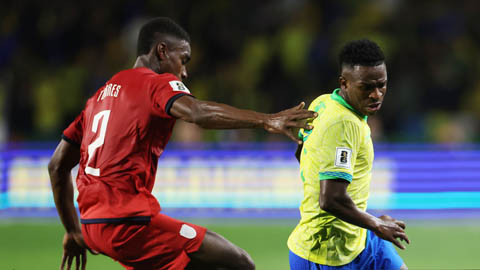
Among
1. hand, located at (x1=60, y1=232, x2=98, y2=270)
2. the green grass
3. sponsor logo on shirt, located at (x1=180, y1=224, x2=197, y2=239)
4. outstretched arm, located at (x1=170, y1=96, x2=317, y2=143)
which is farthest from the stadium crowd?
outstretched arm, located at (x1=170, y1=96, x2=317, y2=143)

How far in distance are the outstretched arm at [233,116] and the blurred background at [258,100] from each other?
165 inches

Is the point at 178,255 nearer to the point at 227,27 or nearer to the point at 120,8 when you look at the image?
the point at 227,27

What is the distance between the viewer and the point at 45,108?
12.3 meters

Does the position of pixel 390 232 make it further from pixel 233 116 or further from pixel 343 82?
pixel 233 116

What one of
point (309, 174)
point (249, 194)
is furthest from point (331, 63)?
point (309, 174)

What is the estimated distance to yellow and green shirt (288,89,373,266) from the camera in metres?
4.05

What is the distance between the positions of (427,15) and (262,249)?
6891 millimetres

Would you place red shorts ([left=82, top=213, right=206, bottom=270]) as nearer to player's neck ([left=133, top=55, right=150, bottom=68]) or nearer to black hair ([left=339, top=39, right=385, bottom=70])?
player's neck ([left=133, top=55, right=150, bottom=68])

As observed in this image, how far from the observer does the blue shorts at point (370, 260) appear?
4227 mm

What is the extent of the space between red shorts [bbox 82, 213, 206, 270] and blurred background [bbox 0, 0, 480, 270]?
12.2 feet

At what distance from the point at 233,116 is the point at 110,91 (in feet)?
2.89

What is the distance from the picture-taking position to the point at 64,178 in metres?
4.51

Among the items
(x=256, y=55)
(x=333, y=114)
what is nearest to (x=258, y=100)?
(x=256, y=55)

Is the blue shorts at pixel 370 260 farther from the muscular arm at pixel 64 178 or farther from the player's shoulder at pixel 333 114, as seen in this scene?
the muscular arm at pixel 64 178
